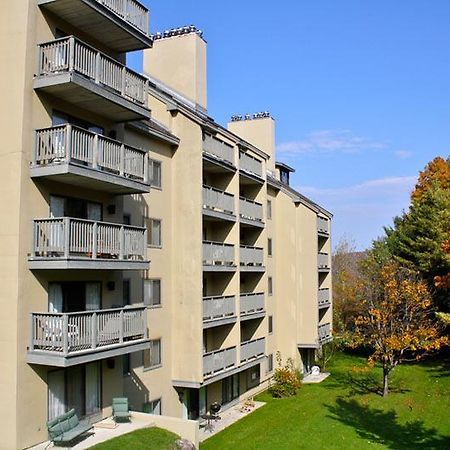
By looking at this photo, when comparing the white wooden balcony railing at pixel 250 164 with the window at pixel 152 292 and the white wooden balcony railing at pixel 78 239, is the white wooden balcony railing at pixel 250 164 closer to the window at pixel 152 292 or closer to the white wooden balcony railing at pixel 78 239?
the window at pixel 152 292

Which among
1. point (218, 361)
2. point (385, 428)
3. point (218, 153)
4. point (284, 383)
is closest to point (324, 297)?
point (284, 383)

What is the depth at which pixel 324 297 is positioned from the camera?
4222cm

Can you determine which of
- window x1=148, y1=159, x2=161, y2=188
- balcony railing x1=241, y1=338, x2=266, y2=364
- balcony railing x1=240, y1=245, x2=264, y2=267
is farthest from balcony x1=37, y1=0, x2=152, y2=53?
balcony railing x1=241, y1=338, x2=266, y2=364

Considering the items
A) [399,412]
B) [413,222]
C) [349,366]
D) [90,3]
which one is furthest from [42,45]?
[413,222]

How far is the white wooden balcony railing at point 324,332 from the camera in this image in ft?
129

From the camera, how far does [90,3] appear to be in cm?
1612

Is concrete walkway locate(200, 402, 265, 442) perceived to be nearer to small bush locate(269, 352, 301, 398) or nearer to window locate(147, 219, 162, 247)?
small bush locate(269, 352, 301, 398)

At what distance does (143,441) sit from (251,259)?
49.0 ft

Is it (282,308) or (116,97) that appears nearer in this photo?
(116,97)

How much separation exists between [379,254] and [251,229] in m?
20.7

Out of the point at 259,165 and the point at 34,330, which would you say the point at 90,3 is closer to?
Answer: the point at 34,330

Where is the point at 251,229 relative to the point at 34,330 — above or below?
above

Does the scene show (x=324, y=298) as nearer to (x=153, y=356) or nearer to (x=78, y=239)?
(x=153, y=356)

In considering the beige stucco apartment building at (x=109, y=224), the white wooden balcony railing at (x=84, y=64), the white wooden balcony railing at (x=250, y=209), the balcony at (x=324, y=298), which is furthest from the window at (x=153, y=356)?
the balcony at (x=324, y=298)
